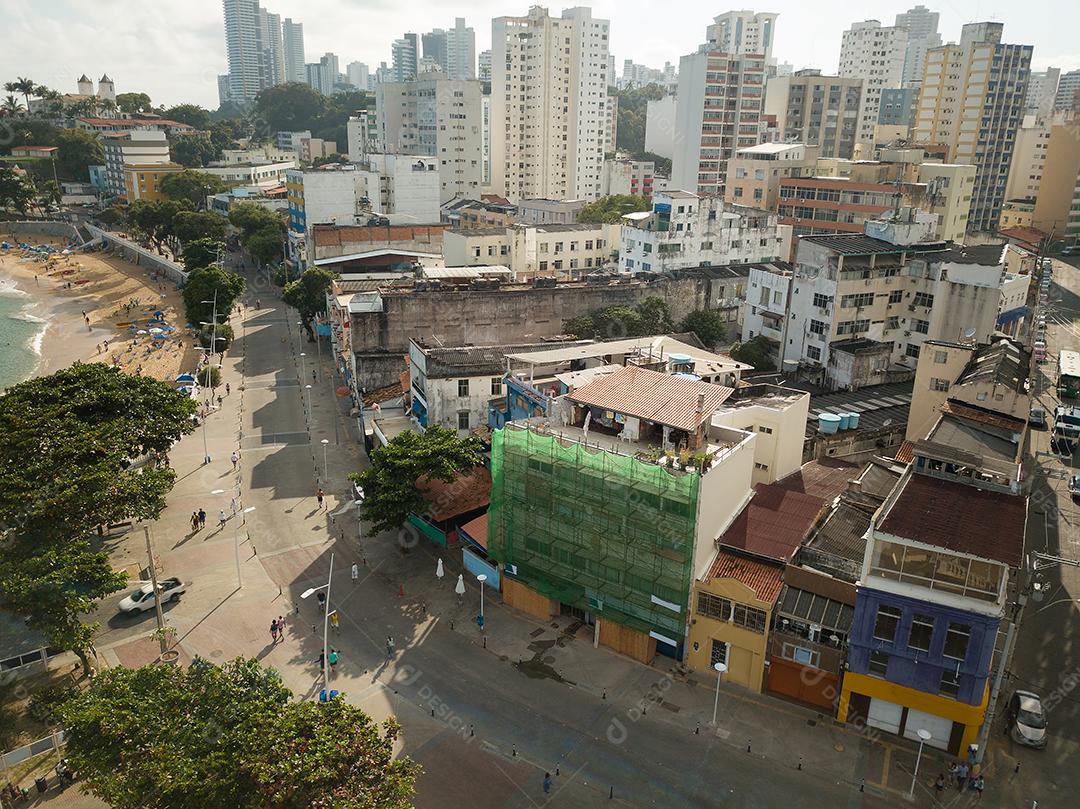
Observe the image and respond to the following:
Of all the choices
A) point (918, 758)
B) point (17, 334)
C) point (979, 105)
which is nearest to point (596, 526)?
point (918, 758)

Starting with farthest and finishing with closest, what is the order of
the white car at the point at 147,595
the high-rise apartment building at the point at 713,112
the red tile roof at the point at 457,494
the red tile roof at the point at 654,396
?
1. the high-rise apartment building at the point at 713,112
2. the red tile roof at the point at 457,494
3. the white car at the point at 147,595
4. the red tile roof at the point at 654,396

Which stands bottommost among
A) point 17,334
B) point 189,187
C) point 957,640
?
point 17,334

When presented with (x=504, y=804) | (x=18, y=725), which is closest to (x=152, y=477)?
(x=18, y=725)

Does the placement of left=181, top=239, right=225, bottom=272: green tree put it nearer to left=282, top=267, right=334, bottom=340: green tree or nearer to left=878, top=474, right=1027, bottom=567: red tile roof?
left=282, top=267, right=334, bottom=340: green tree

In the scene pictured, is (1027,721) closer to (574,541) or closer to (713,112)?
(574,541)

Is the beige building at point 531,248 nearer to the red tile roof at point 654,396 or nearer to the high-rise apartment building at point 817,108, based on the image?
the red tile roof at point 654,396

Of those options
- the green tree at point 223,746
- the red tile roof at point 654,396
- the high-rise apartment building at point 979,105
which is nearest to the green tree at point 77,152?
the high-rise apartment building at point 979,105

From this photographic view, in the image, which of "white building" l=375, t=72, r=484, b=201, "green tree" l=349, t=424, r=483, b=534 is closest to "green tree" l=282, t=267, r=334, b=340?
"green tree" l=349, t=424, r=483, b=534

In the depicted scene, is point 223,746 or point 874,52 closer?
point 223,746
